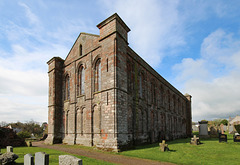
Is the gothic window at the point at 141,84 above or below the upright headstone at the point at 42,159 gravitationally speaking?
above

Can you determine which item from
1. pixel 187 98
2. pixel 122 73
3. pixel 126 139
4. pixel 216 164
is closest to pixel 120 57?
pixel 122 73

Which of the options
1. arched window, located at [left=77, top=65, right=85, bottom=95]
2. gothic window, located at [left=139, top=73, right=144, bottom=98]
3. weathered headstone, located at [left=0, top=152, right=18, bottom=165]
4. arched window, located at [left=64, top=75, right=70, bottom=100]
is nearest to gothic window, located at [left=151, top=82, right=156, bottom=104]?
gothic window, located at [left=139, top=73, right=144, bottom=98]

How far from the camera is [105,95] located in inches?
552

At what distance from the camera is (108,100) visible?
13742 mm

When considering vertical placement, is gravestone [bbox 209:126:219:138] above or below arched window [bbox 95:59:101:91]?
below

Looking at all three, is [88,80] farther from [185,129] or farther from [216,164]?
[185,129]

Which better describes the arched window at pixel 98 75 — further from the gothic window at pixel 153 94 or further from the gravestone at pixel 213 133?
the gravestone at pixel 213 133

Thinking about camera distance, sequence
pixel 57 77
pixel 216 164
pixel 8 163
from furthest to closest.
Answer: pixel 57 77 → pixel 216 164 → pixel 8 163

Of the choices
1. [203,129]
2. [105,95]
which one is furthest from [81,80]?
[203,129]

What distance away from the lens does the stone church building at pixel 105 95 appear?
539 inches

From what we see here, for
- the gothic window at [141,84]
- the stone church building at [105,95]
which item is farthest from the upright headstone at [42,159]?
the gothic window at [141,84]

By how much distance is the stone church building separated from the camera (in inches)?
539

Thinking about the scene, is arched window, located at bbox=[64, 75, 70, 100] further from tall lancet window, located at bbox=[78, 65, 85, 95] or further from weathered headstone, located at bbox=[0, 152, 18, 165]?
weathered headstone, located at bbox=[0, 152, 18, 165]

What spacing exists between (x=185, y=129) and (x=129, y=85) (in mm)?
28495
